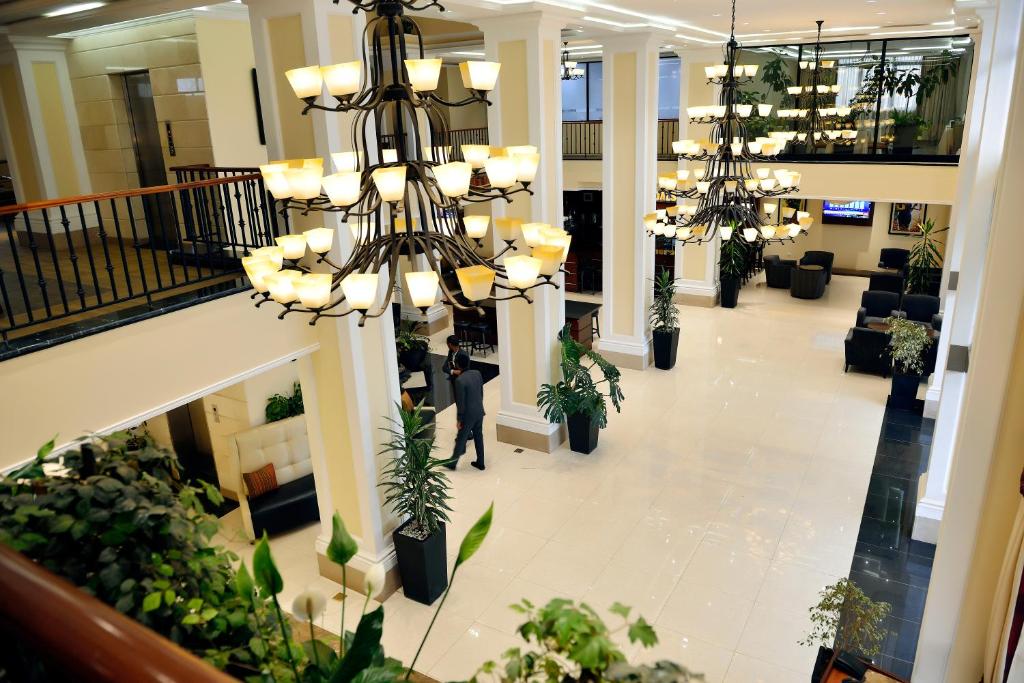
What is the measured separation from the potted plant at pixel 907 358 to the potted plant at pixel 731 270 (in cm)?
457

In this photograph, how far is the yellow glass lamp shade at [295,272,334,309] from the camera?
149 inches

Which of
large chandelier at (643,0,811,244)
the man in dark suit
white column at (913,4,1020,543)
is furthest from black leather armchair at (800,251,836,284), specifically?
the man in dark suit

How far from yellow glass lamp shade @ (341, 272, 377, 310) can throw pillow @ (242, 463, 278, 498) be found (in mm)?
4727

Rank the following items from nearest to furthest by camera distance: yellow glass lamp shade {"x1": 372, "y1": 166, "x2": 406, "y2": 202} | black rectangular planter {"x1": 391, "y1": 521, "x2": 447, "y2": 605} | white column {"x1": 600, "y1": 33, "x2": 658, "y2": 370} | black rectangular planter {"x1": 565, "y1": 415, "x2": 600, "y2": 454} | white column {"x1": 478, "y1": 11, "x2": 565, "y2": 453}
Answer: yellow glass lamp shade {"x1": 372, "y1": 166, "x2": 406, "y2": 202} → black rectangular planter {"x1": 391, "y1": 521, "x2": 447, "y2": 605} → white column {"x1": 478, "y1": 11, "x2": 565, "y2": 453} → black rectangular planter {"x1": 565, "y1": 415, "x2": 600, "y2": 454} → white column {"x1": 600, "y1": 33, "x2": 658, "y2": 370}

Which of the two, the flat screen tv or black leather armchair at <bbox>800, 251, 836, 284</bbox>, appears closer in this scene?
black leather armchair at <bbox>800, 251, 836, 284</bbox>

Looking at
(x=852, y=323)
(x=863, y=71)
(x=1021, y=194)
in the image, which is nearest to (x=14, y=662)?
(x=1021, y=194)

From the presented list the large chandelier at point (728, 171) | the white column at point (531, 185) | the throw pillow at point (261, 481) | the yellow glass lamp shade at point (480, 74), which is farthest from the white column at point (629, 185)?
the yellow glass lamp shade at point (480, 74)

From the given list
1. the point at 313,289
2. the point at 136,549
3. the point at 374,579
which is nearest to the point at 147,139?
the point at 313,289

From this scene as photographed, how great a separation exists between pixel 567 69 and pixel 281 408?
343 inches

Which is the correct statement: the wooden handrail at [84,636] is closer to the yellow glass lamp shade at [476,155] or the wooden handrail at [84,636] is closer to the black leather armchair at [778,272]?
the yellow glass lamp shade at [476,155]

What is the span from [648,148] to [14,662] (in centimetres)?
1018

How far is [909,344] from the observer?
9398 millimetres

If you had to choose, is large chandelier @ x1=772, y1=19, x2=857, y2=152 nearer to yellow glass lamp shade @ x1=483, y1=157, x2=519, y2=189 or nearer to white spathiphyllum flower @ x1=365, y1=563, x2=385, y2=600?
yellow glass lamp shade @ x1=483, y1=157, x2=519, y2=189

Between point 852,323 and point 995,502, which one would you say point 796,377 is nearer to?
point 852,323
